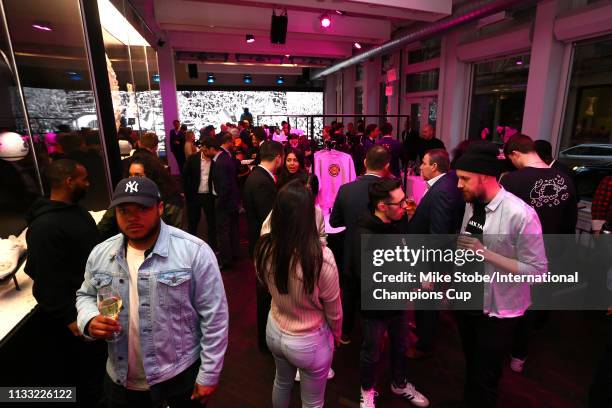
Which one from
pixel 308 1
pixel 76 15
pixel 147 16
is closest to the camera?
pixel 76 15

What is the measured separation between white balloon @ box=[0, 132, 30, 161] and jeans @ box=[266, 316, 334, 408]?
2351 mm

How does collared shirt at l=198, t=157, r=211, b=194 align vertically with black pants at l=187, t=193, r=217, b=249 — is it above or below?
above

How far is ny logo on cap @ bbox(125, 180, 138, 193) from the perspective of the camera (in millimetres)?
1333

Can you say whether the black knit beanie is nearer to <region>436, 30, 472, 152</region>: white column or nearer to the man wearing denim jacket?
the man wearing denim jacket

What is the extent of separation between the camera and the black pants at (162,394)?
4.82ft

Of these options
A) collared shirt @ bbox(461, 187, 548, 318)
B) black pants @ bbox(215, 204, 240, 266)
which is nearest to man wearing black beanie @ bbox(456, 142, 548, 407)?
collared shirt @ bbox(461, 187, 548, 318)

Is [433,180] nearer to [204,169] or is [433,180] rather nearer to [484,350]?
[484,350]

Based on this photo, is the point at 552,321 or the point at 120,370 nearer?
the point at 120,370

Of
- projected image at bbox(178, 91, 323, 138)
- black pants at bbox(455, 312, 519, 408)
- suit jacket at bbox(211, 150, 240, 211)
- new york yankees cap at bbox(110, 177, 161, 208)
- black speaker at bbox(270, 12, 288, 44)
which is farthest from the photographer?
projected image at bbox(178, 91, 323, 138)

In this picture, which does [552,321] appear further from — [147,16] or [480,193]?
[147,16]

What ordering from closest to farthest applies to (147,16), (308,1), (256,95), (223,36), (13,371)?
1. (13,371)
2. (308,1)
3. (147,16)
4. (223,36)
5. (256,95)

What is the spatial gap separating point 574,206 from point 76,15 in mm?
4431

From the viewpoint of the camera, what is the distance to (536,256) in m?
1.75

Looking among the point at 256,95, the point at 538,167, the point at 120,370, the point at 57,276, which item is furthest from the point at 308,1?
the point at 256,95
